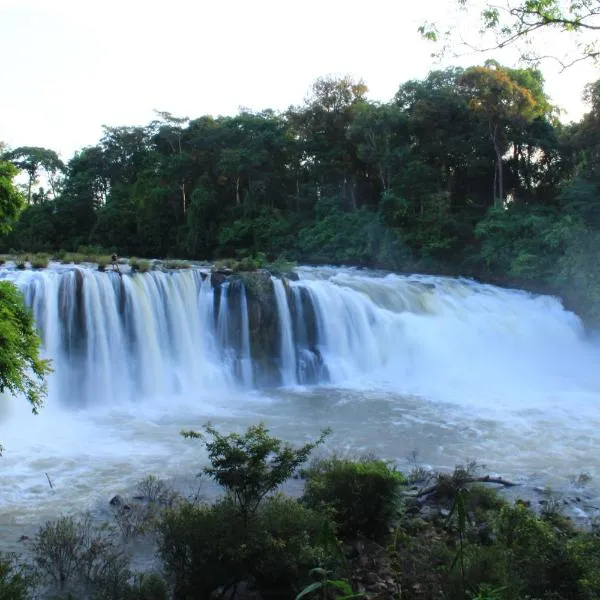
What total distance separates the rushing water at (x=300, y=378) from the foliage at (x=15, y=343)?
308 cm

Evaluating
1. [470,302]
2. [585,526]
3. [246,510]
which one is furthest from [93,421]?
[470,302]

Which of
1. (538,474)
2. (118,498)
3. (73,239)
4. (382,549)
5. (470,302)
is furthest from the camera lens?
(73,239)

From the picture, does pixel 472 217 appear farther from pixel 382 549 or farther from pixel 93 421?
pixel 382 549

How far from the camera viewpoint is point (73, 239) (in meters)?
37.0

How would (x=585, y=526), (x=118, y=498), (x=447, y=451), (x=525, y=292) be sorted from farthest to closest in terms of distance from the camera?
(x=525, y=292) < (x=447, y=451) < (x=118, y=498) < (x=585, y=526)

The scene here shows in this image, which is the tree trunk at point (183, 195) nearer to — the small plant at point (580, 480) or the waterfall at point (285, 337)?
the waterfall at point (285, 337)

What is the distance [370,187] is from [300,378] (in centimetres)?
1930

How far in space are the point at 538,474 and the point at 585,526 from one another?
8.11ft

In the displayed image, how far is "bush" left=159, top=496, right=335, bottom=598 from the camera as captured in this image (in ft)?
14.8

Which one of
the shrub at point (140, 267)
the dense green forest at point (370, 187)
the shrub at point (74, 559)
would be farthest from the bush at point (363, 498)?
the dense green forest at point (370, 187)

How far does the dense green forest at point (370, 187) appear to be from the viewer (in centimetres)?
2341

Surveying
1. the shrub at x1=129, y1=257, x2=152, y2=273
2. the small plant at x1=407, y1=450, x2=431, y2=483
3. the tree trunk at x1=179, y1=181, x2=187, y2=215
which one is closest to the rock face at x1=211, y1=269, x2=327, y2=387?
the shrub at x1=129, y1=257, x2=152, y2=273

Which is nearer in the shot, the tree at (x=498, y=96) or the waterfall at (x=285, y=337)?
the waterfall at (x=285, y=337)

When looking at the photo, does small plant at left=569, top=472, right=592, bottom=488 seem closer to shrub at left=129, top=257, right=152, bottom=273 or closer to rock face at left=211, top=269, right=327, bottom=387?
rock face at left=211, top=269, right=327, bottom=387
